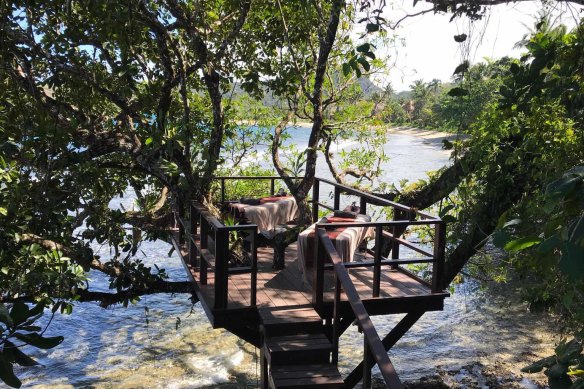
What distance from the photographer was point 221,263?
5074 mm

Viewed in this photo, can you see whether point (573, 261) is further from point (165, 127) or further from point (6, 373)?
point (165, 127)

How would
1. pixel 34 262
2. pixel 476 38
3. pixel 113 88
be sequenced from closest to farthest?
pixel 476 38 < pixel 34 262 < pixel 113 88

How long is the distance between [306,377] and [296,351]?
0.89 feet

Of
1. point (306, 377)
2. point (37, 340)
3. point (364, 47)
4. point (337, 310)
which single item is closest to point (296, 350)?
point (306, 377)

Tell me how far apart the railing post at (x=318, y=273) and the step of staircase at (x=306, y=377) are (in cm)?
79

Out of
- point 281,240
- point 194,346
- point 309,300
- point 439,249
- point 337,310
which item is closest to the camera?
point 337,310

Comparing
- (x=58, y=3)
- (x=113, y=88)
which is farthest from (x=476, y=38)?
(x=113, y=88)

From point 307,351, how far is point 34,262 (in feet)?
9.24

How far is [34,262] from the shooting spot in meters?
5.46

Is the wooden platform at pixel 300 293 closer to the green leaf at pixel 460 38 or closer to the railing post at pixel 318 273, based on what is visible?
the railing post at pixel 318 273

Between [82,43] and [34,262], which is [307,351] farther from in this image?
[82,43]

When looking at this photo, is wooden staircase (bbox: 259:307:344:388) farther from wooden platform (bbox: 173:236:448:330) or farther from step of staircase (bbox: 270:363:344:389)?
wooden platform (bbox: 173:236:448:330)

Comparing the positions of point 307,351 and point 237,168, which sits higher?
point 237,168

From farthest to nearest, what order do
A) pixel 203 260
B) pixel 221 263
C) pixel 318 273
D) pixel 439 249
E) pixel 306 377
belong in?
pixel 203 260, pixel 439 249, pixel 318 273, pixel 221 263, pixel 306 377
